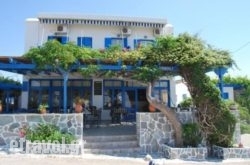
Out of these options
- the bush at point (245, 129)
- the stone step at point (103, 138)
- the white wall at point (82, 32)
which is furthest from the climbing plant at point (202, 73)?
the bush at point (245, 129)

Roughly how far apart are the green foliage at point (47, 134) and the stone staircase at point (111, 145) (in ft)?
2.75

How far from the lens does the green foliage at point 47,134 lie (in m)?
12.5

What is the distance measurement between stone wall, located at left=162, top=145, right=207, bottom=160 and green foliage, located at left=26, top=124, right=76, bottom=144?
4.12 metres

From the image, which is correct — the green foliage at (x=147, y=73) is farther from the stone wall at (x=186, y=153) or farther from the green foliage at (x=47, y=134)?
the green foliage at (x=47, y=134)

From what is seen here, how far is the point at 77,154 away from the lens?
40.3 ft

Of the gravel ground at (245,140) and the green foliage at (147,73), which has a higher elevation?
the green foliage at (147,73)

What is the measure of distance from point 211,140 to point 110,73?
5.80m

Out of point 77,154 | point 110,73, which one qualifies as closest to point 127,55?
point 110,73

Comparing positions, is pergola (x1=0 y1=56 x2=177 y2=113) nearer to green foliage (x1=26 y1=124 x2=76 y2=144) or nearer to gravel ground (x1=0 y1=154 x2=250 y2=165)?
green foliage (x1=26 y1=124 x2=76 y2=144)

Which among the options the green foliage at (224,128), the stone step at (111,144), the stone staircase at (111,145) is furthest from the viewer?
the green foliage at (224,128)

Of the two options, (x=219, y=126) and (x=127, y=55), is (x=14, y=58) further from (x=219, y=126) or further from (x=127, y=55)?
(x=219, y=126)

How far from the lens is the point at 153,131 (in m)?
14.1

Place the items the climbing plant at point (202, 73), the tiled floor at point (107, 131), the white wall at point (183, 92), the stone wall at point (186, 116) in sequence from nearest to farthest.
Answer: the climbing plant at point (202, 73) < the tiled floor at point (107, 131) < the stone wall at point (186, 116) < the white wall at point (183, 92)

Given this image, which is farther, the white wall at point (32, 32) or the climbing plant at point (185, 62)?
the white wall at point (32, 32)
